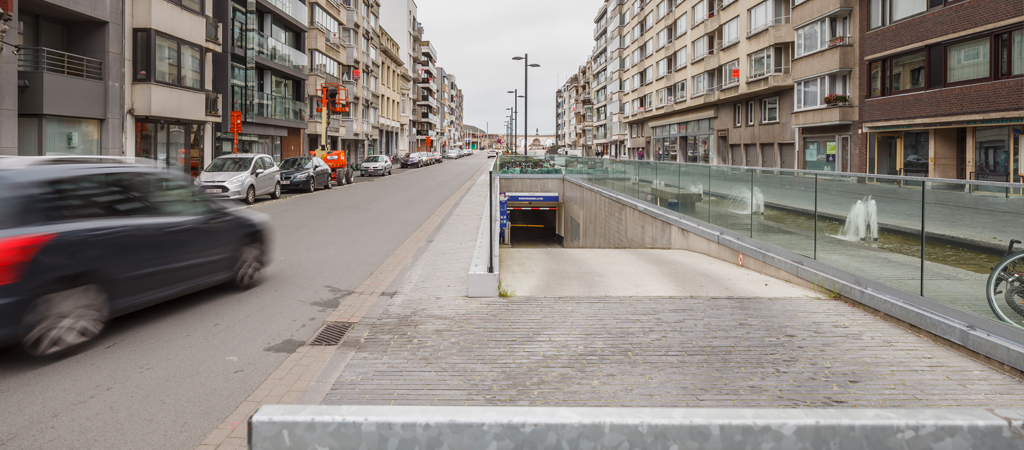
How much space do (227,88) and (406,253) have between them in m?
24.6

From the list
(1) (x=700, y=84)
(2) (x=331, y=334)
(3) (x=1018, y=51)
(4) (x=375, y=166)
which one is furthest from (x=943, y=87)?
(4) (x=375, y=166)

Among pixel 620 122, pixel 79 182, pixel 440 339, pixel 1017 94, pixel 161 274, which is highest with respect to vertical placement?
pixel 620 122

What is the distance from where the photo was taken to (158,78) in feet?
78.5

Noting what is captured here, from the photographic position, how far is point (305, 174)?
88.7 feet

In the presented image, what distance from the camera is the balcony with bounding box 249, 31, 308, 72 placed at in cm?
3466

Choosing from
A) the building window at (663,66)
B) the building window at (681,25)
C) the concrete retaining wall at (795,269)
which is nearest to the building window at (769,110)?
the building window at (681,25)

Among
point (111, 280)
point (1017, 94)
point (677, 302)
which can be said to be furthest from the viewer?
point (1017, 94)

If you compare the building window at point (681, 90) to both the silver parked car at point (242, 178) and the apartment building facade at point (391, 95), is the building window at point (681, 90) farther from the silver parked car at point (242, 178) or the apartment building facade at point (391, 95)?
the silver parked car at point (242, 178)

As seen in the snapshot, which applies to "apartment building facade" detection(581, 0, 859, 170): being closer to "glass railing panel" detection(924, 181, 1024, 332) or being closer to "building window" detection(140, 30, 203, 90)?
"glass railing panel" detection(924, 181, 1024, 332)

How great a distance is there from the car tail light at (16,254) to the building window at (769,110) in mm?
36517

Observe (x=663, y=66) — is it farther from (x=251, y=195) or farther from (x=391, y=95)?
(x=251, y=195)

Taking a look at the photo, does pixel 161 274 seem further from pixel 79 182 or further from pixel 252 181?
pixel 252 181

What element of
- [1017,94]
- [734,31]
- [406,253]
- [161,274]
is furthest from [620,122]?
[161,274]

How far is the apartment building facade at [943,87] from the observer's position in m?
21.2
